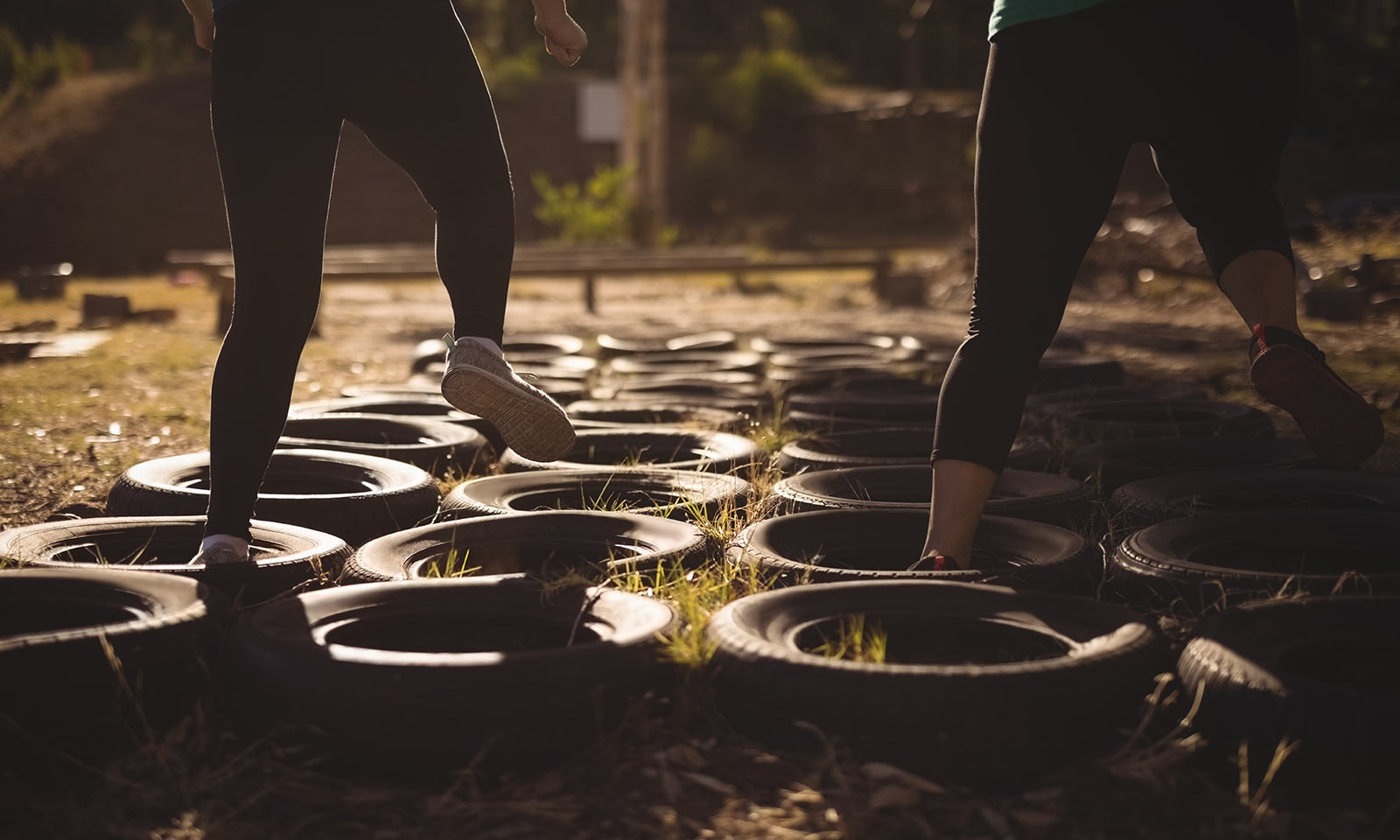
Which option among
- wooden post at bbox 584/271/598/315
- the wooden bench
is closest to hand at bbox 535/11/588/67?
the wooden bench

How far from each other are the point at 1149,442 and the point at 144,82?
20147mm

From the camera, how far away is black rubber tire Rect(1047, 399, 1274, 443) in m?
4.23

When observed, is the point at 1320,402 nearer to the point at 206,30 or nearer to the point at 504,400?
the point at 504,400

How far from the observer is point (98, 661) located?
6.57 ft

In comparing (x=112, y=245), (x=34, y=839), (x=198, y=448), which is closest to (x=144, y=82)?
(x=112, y=245)

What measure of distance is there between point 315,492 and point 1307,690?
108 inches

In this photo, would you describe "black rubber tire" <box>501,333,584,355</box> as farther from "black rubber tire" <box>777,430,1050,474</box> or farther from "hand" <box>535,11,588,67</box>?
"hand" <box>535,11,588,67</box>

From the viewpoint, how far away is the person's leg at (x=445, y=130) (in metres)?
2.38

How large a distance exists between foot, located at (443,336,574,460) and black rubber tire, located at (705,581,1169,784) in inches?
23.0

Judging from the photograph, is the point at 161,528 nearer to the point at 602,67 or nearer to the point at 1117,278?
the point at 1117,278

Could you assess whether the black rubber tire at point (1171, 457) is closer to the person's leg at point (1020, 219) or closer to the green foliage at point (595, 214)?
the person's leg at point (1020, 219)

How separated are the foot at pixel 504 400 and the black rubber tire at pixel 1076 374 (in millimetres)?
3405

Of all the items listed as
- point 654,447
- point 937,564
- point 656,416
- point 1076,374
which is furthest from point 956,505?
point 1076,374

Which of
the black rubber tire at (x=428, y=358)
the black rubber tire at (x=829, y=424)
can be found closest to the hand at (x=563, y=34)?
the black rubber tire at (x=829, y=424)
